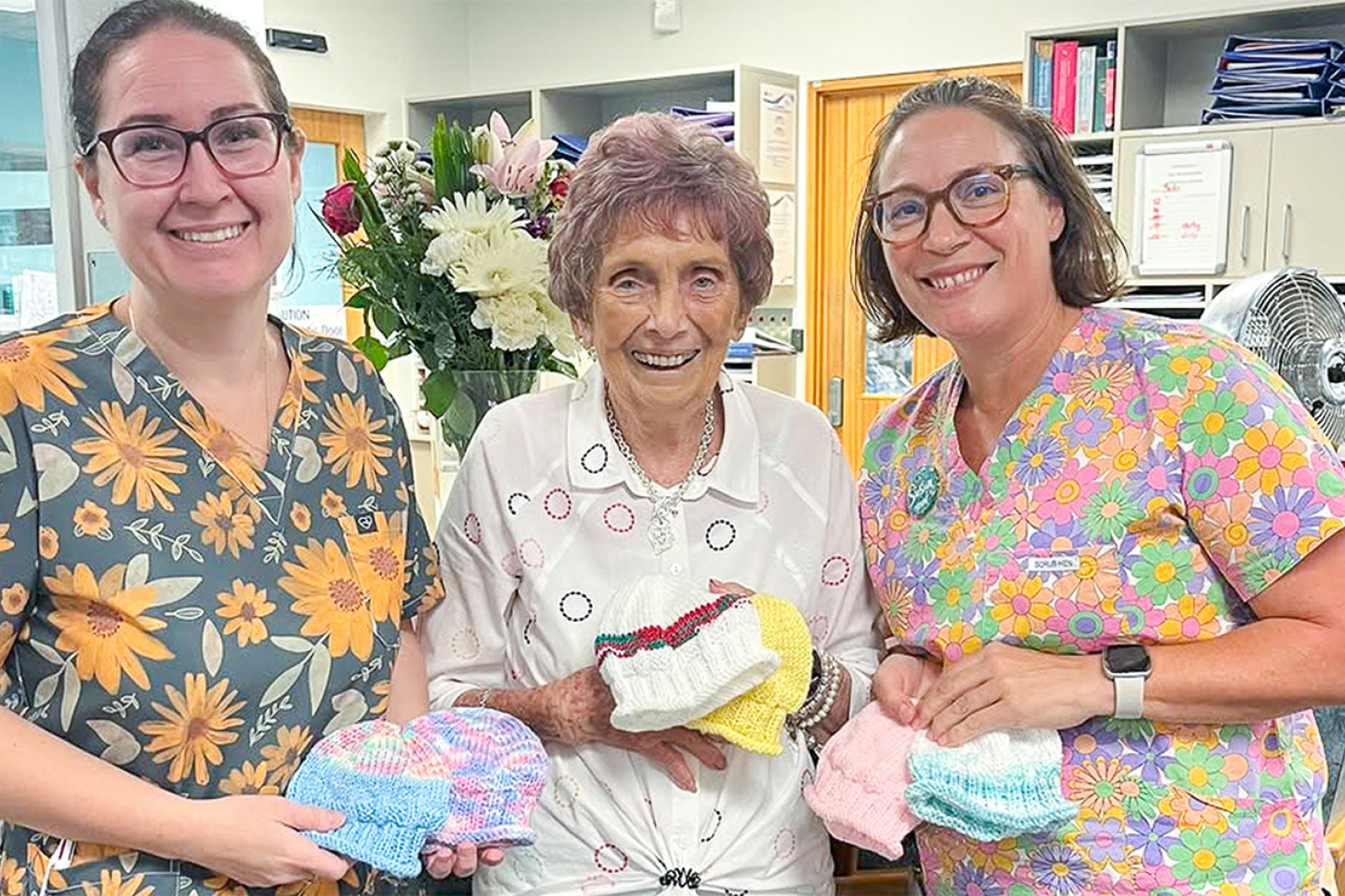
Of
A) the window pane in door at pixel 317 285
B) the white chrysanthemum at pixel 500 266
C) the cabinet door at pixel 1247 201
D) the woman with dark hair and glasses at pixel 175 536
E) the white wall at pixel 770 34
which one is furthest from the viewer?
the window pane in door at pixel 317 285

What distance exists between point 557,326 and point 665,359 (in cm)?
37

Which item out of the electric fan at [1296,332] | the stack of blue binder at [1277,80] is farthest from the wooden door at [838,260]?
the electric fan at [1296,332]

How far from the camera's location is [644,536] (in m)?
1.56

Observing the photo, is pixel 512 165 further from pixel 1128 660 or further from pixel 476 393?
pixel 1128 660

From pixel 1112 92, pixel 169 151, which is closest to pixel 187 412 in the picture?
pixel 169 151

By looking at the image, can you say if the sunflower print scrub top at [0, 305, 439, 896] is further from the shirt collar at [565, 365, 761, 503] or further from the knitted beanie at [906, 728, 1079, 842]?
the knitted beanie at [906, 728, 1079, 842]

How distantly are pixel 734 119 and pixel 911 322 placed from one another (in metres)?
3.23

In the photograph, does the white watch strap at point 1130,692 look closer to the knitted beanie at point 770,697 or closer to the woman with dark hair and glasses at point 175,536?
the knitted beanie at point 770,697

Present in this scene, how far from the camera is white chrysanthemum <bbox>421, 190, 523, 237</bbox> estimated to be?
1.81 meters

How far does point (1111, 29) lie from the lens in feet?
13.4

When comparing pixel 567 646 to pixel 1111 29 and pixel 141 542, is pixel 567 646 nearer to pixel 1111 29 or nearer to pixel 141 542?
pixel 141 542

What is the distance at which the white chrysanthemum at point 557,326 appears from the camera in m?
1.84

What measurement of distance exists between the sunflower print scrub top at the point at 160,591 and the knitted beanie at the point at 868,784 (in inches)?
19.7

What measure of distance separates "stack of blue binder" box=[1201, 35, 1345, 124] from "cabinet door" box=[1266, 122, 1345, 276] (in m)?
0.11
